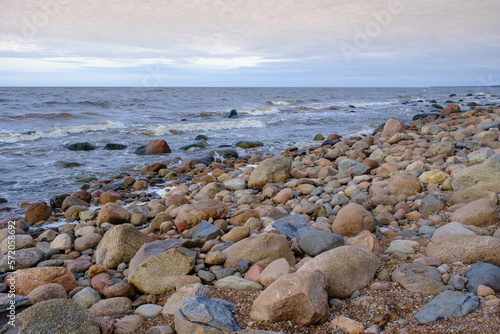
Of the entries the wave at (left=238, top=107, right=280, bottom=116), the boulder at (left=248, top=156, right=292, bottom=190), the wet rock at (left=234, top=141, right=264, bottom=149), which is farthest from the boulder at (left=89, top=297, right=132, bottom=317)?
the wave at (left=238, top=107, right=280, bottom=116)

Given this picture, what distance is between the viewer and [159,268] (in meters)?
3.42

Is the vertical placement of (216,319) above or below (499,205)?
below

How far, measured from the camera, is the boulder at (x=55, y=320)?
93.7 inches

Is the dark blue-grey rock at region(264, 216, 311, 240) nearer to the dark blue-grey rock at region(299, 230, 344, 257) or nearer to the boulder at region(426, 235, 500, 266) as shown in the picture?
the dark blue-grey rock at region(299, 230, 344, 257)

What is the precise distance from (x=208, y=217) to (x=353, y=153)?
5.08 m

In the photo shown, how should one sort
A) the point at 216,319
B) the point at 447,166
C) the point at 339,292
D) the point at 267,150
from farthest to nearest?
1. the point at 267,150
2. the point at 447,166
3. the point at 339,292
4. the point at 216,319

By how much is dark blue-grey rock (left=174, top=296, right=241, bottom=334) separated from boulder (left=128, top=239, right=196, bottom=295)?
2.63 ft

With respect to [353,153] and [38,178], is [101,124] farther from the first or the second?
[353,153]

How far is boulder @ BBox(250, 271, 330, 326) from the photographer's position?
2.46m

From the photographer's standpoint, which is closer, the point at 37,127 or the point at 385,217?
the point at 385,217

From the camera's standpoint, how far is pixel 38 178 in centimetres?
851

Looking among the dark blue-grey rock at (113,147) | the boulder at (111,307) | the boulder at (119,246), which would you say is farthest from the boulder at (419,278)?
the dark blue-grey rock at (113,147)

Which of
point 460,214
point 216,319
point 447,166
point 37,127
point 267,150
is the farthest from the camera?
point 37,127

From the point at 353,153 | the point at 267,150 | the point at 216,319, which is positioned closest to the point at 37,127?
the point at 267,150
